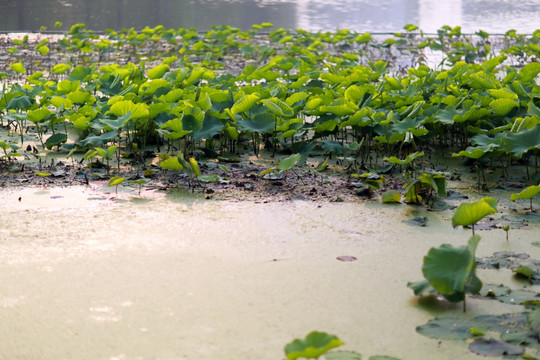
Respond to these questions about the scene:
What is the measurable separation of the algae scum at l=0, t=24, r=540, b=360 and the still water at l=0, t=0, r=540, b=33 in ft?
16.5

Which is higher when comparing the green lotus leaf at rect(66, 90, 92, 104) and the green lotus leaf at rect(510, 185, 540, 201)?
the green lotus leaf at rect(66, 90, 92, 104)

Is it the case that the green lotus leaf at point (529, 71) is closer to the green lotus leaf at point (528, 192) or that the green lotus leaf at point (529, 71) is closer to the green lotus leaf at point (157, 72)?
the green lotus leaf at point (528, 192)

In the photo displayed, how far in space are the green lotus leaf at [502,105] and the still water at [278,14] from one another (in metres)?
5.18

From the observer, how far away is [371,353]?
4.05 ft

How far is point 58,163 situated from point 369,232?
133cm

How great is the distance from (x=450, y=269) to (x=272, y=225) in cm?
67

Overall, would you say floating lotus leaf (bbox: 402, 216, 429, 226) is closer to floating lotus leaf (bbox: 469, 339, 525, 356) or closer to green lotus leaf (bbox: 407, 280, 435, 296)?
green lotus leaf (bbox: 407, 280, 435, 296)

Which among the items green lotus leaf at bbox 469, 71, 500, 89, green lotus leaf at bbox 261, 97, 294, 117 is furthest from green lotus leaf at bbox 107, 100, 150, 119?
green lotus leaf at bbox 469, 71, 500, 89

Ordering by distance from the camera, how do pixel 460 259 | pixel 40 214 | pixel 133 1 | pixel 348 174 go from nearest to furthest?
pixel 460 259
pixel 40 214
pixel 348 174
pixel 133 1

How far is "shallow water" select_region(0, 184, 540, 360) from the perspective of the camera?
4.22ft

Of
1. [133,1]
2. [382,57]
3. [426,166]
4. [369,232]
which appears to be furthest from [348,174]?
[133,1]

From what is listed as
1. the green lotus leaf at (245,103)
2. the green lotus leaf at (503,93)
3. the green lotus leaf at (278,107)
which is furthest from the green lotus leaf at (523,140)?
the green lotus leaf at (245,103)

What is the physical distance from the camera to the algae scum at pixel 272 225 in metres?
1.32

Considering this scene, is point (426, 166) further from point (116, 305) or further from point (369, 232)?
point (116, 305)
